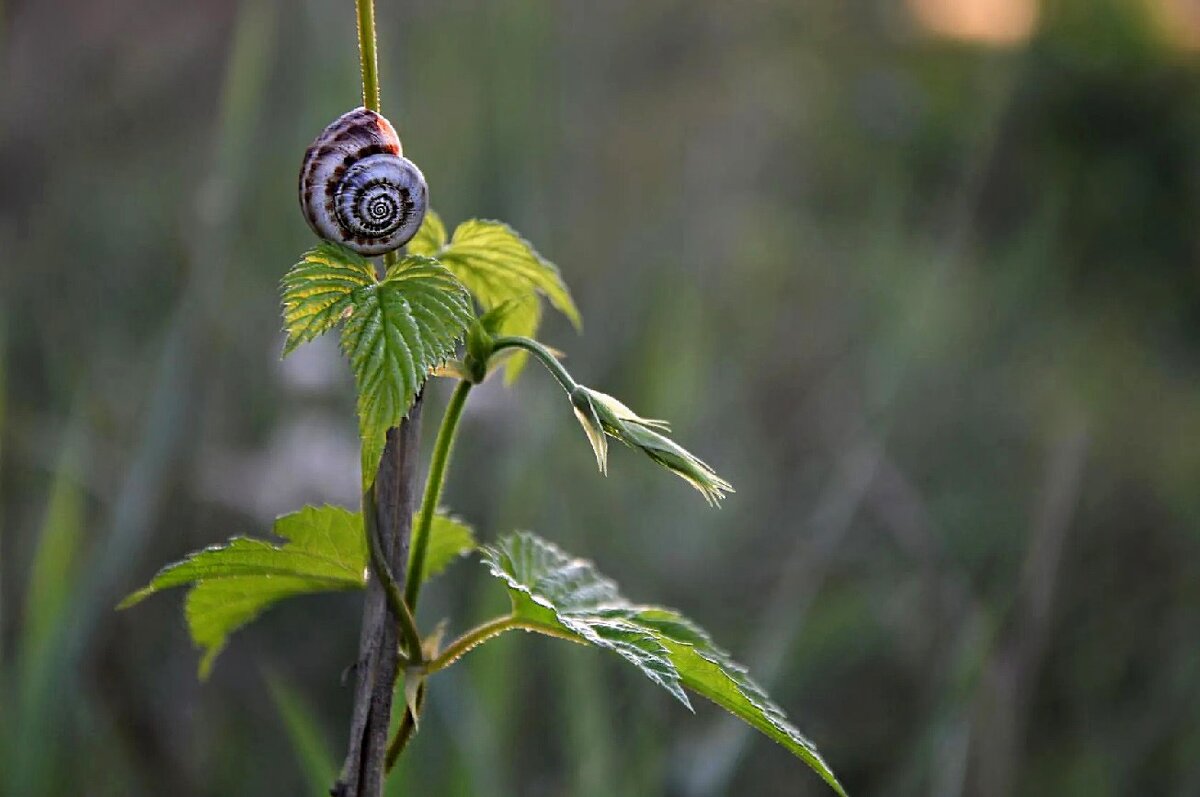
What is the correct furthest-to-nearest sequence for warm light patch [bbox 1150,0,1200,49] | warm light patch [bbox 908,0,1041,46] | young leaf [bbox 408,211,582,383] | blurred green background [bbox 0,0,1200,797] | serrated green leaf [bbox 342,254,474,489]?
warm light patch [bbox 1150,0,1200,49]
warm light patch [bbox 908,0,1041,46]
blurred green background [bbox 0,0,1200,797]
young leaf [bbox 408,211,582,383]
serrated green leaf [bbox 342,254,474,489]

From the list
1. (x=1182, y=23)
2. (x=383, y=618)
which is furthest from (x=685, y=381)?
(x=1182, y=23)

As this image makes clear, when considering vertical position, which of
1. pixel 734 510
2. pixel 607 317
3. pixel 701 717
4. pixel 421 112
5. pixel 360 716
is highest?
pixel 421 112

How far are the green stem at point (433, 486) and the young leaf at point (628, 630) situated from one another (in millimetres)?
29

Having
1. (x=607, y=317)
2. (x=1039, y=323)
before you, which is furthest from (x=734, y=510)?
(x=1039, y=323)

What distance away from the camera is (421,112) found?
2334mm

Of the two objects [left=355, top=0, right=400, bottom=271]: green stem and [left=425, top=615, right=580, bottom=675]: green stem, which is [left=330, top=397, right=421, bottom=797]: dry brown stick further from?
[left=355, top=0, right=400, bottom=271]: green stem

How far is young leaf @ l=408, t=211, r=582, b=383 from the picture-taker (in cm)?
55

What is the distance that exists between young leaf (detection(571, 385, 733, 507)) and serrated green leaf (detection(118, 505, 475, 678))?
127 millimetres

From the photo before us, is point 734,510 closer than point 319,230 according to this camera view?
No

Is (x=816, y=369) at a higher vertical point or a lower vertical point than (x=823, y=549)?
higher

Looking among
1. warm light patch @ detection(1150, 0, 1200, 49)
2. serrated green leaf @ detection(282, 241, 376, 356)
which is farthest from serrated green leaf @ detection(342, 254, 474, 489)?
warm light patch @ detection(1150, 0, 1200, 49)

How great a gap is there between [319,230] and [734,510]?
5.30ft

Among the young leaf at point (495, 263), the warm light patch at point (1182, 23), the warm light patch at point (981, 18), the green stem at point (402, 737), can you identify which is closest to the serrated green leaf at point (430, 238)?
the young leaf at point (495, 263)

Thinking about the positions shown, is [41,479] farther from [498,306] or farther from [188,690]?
[498,306]
